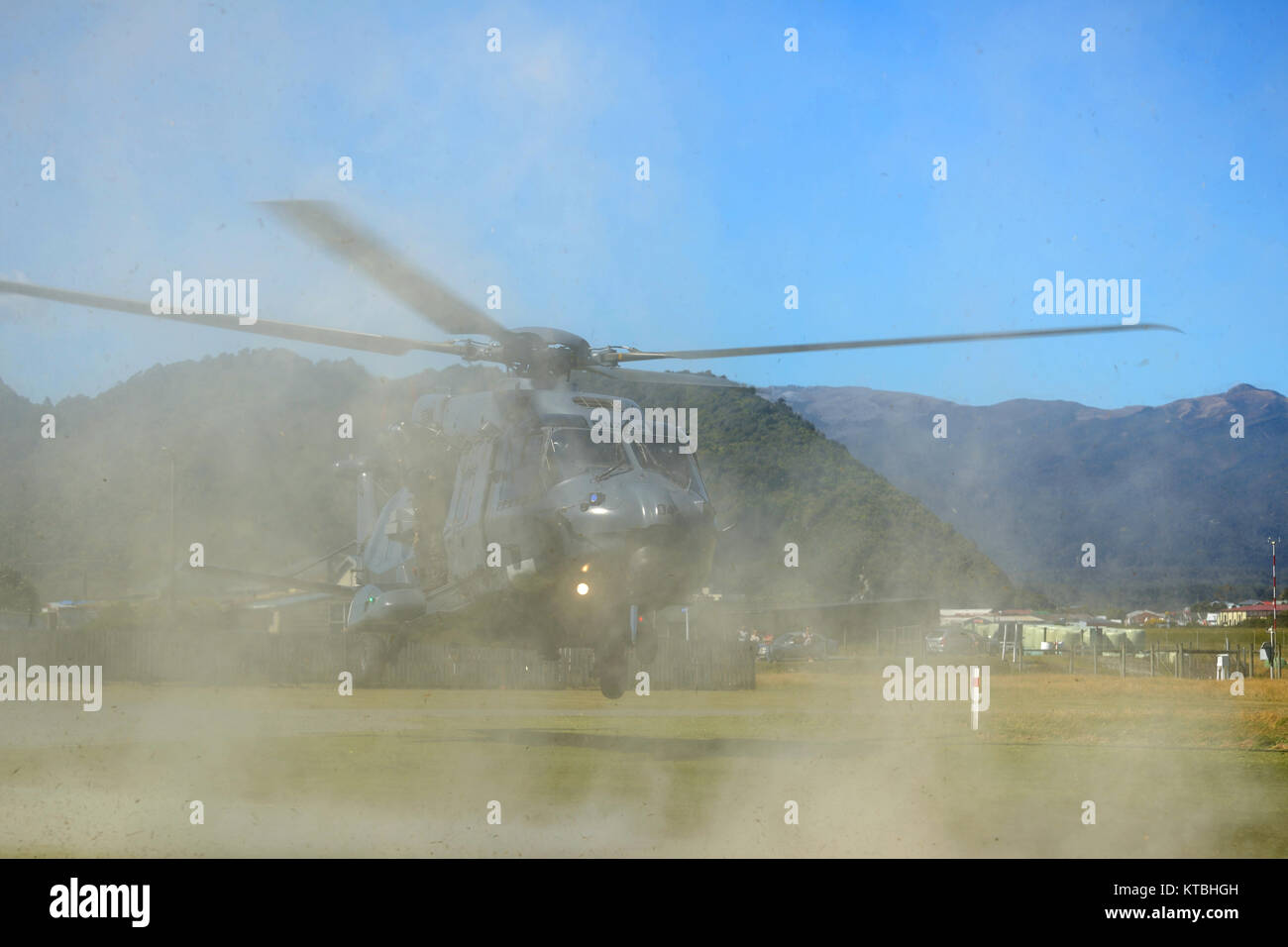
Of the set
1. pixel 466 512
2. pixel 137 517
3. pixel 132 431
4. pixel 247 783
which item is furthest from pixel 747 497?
pixel 137 517

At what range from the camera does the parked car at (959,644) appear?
59719 millimetres

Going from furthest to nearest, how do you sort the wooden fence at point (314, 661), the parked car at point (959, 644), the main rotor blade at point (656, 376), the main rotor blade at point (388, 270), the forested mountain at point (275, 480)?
the parked car at point (959, 644), the wooden fence at point (314, 661), the forested mountain at point (275, 480), the main rotor blade at point (656, 376), the main rotor blade at point (388, 270)

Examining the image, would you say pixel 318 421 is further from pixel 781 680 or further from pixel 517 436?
pixel 781 680

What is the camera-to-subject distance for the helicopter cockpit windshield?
15352 mm

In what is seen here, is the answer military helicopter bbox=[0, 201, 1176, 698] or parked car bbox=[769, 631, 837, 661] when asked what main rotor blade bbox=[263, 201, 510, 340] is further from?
parked car bbox=[769, 631, 837, 661]

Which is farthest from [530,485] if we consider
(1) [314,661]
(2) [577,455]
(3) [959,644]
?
(3) [959,644]

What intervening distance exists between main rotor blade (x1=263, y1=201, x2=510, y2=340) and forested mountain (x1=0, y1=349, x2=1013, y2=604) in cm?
164

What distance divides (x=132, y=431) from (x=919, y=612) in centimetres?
4636

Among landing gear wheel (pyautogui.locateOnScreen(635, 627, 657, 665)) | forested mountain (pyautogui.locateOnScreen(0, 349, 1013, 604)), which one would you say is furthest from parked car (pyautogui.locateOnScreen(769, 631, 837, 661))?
landing gear wheel (pyautogui.locateOnScreen(635, 627, 657, 665))

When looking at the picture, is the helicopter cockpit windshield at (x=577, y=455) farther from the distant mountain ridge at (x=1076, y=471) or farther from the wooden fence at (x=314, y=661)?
the wooden fence at (x=314, y=661)

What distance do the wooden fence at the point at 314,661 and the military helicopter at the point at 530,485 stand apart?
2423 centimetres

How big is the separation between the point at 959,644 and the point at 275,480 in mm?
39118

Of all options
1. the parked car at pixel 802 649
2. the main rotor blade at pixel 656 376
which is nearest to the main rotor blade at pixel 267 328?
the main rotor blade at pixel 656 376
